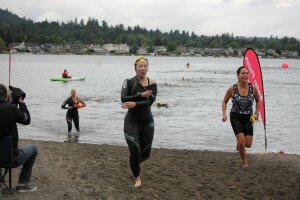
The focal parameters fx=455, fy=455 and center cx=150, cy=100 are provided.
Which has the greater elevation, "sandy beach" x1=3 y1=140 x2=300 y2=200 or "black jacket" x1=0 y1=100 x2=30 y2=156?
"black jacket" x1=0 y1=100 x2=30 y2=156

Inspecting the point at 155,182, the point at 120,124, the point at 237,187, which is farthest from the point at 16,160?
the point at 120,124

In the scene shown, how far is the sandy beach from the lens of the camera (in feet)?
23.9

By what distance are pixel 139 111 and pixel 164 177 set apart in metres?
1.65

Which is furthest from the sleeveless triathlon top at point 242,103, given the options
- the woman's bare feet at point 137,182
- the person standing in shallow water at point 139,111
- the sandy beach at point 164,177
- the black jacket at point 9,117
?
the black jacket at point 9,117

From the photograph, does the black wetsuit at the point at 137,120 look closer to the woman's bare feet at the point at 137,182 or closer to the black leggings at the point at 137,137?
the black leggings at the point at 137,137

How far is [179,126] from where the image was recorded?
2184 cm

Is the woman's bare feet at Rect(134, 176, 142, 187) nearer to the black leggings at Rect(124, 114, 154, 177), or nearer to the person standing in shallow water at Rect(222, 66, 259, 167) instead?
the black leggings at Rect(124, 114, 154, 177)

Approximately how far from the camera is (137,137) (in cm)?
Result: 730

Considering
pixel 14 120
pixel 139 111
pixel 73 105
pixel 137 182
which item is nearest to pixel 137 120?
pixel 139 111

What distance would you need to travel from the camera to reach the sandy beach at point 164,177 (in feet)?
23.9

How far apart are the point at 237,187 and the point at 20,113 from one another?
380 centimetres

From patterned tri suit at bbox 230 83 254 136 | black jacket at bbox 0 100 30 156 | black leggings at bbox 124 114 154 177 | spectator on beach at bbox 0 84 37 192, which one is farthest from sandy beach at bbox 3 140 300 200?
black jacket at bbox 0 100 30 156

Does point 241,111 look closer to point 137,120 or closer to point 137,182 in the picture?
point 137,120

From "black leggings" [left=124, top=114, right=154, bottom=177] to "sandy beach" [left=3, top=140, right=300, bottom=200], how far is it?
0.55 meters
